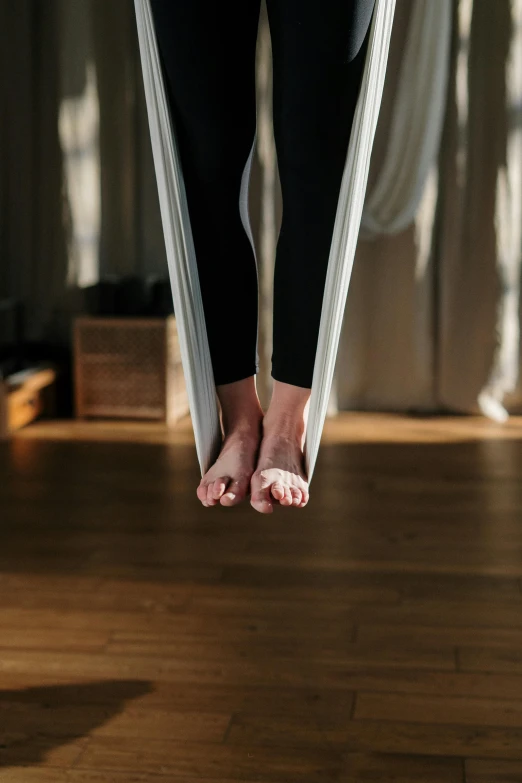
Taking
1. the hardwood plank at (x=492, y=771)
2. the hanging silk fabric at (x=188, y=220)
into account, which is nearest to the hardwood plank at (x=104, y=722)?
the hardwood plank at (x=492, y=771)

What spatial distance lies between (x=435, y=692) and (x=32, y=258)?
2853mm

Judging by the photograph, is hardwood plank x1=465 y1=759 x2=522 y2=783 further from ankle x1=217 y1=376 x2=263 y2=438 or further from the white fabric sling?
the white fabric sling

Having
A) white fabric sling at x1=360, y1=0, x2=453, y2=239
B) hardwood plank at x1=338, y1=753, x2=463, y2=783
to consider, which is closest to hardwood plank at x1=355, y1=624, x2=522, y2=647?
hardwood plank at x1=338, y1=753, x2=463, y2=783

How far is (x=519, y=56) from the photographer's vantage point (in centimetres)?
359

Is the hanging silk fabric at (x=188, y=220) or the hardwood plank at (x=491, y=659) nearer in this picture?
the hanging silk fabric at (x=188, y=220)

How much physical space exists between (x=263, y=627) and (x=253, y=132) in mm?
1058

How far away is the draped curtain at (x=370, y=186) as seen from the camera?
3652 mm

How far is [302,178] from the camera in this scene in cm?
122

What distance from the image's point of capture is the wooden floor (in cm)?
153

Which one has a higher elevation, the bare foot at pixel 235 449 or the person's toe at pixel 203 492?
the bare foot at pixel 235 449

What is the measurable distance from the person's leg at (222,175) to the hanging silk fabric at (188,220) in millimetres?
27

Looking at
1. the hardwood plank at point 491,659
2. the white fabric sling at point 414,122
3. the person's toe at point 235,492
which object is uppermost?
the white fabric sling at point 414,122

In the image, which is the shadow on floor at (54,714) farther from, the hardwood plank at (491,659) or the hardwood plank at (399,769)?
the hardwood plank at (491,659)

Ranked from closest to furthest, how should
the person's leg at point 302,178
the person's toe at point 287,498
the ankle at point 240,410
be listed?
the person's leg at point 302,178 < the person's toe at point 287,498 < the ankle at point 240,410
